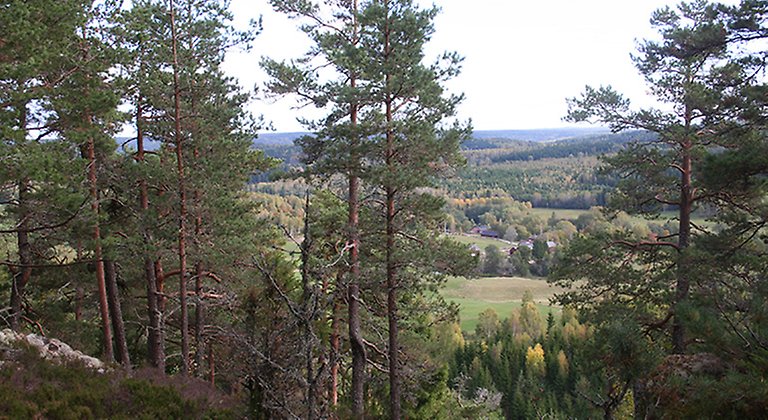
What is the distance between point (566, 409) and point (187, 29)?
33124 millimetres

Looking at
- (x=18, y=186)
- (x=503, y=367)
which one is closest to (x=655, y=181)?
(x=18, y=186)

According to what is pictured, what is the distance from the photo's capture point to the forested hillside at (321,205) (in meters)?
6.80

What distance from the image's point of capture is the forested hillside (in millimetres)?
6801

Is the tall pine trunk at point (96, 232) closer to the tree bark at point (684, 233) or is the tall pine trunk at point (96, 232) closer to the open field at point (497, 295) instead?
the tree bark at point (684, 233)

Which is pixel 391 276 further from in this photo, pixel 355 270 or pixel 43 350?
pixel 43 350

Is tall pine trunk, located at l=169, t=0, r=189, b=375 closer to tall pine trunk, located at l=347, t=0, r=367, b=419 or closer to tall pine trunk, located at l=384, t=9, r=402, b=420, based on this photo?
tall pine trunk, located at l=347, t=0, r=367, b=419

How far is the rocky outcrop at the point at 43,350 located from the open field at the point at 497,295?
4600cm

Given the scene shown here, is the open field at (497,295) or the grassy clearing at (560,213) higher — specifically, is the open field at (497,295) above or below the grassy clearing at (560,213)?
below

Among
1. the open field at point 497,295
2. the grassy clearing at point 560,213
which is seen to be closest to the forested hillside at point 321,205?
the open field at point 497,295

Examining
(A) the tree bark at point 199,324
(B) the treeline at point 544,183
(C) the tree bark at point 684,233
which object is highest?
(C) the tree bark at point 684,233

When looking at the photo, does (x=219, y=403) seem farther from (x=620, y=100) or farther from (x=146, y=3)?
(x=620, y=100)

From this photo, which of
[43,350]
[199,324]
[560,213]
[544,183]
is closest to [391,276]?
[199,324]

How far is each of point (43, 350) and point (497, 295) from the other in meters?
57.1

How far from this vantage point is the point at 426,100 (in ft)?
30.2
